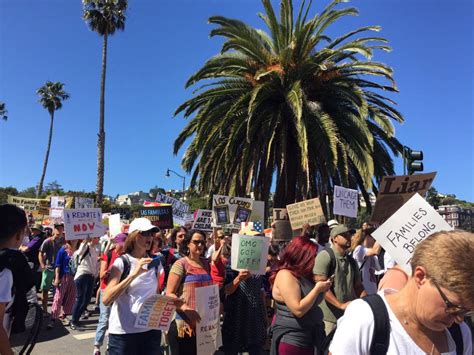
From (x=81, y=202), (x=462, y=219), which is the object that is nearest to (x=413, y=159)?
(x=81, y=202)

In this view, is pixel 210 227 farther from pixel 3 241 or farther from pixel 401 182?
pixel 3 241

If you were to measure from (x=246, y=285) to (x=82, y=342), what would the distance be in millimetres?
3737

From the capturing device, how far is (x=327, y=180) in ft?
49.4

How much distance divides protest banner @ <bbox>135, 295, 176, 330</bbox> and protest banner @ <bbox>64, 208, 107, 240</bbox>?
4712 millimetres

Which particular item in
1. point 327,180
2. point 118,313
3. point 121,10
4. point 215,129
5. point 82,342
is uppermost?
point 121,10

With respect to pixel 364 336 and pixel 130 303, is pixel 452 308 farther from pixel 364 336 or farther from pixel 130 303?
pixel 130 303

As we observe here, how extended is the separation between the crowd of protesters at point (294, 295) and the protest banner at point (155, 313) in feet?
0.22

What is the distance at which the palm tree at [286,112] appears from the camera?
1412cm

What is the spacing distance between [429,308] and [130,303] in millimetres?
2678

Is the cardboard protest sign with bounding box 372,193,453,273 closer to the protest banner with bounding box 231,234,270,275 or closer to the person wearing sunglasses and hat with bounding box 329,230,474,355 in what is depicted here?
the person wearing sunglasses and hat with bounding box 329,230,474,355

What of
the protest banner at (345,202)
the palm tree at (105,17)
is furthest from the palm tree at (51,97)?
the protest banner at (345,202)

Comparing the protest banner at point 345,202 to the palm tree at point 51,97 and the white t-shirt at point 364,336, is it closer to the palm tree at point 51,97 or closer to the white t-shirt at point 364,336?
the white t-shirt at point 364,336

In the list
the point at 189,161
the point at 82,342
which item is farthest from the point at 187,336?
the point at 189,161

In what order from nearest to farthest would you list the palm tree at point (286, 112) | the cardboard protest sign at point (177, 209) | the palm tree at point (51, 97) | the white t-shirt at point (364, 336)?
the white t-shirt at point (364, 336)
the cardboard protest sign at point (177, 209)
the palm tree at point (286, 112)
the palm tree at point (51, 97)
